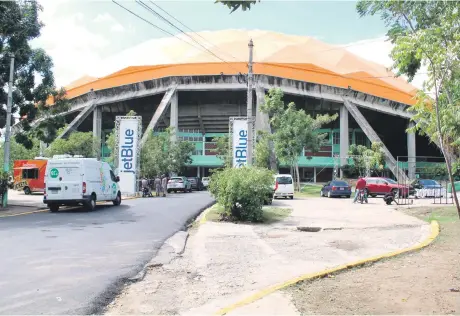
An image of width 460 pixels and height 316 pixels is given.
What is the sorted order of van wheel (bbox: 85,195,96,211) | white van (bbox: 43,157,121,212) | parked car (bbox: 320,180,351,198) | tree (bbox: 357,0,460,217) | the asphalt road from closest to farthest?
1. the asphalt road
2. tree (bbox: 357,0,460,217)
3. white van (bbox: 43,157,121,212)
4. van wheel (bbox: 85,195,96,211)
5. parked car (bbox: 320,180,351,198)

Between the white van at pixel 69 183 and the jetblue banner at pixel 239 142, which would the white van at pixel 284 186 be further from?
the white van at pixel 69 183

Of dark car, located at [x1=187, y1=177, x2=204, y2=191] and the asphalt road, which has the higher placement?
dark car, located at [x1=187, y1=177, x2=204, y2=191]

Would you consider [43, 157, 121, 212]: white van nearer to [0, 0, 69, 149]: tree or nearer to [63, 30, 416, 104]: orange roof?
[0, 0, 69, 149]: tree

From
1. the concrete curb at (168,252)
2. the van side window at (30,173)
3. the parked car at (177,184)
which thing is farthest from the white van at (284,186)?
the van side window at (30,173)

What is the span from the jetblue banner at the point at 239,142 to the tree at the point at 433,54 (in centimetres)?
1339

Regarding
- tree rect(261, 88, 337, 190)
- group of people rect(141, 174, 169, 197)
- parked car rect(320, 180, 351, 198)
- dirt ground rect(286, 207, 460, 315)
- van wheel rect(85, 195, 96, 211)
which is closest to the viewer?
dirt ground rect(286, 207, 460, 315)

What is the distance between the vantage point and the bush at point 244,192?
13352 millimetres

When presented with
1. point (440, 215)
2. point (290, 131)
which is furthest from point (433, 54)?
point (290, 131)

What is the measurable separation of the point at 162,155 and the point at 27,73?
23.9 meters

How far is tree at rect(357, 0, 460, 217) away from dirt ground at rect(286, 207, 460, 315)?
199cm

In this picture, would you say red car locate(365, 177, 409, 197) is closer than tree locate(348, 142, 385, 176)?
Yes

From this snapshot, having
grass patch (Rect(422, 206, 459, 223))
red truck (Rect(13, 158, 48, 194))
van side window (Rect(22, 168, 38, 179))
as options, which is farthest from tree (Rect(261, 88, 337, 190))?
grass patch (Rect(422, 206, 459, 223))

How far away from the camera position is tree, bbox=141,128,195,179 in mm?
40625

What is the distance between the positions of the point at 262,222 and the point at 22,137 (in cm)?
1257
